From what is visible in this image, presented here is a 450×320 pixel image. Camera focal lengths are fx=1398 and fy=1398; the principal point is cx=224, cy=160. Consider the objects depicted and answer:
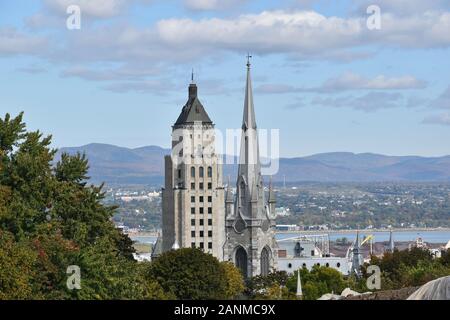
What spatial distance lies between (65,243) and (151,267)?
119 feet

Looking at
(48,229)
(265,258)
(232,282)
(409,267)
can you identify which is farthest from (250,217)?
(48,229)

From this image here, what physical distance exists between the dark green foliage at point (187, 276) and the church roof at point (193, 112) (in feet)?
224

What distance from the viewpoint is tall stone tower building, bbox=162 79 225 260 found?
516 feet

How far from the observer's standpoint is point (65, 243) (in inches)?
1928

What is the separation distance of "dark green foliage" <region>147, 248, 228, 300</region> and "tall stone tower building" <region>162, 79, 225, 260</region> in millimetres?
69442

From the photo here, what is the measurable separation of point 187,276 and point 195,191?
74774 mm

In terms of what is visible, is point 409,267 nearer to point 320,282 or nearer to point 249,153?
point 320,282

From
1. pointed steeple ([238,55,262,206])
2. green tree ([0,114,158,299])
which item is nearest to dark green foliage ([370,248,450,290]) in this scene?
green tree ([0,114,158,299])

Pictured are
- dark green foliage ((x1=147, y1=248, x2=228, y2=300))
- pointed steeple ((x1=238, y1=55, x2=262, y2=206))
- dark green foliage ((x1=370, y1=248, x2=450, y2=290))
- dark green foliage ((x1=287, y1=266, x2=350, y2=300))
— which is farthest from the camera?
pointed steeple ((x1=238, y1=55, x2=262, y2=206))

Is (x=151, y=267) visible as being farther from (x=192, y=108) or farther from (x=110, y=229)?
(x=192, y=108)

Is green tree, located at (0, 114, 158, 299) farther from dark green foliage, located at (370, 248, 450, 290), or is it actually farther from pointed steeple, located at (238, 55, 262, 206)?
pointed steeple, located at (238, 55, 262, 206)
